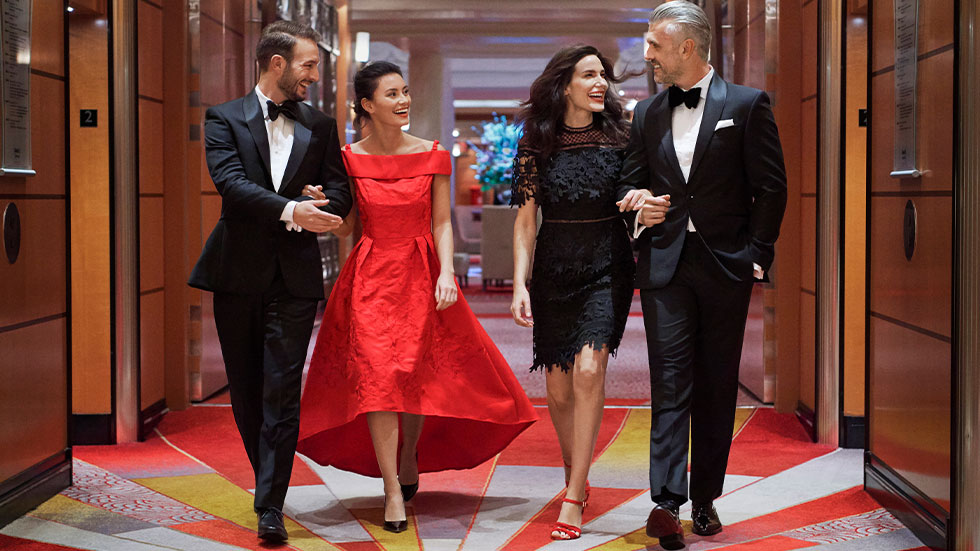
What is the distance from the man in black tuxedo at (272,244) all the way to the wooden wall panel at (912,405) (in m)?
2.08

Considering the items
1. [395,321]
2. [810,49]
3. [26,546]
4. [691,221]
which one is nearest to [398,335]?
[395,321]

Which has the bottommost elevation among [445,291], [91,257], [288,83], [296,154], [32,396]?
[32,396]

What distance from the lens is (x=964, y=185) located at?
3.28 metres

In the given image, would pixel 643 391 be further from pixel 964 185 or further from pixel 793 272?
pixel 964 185

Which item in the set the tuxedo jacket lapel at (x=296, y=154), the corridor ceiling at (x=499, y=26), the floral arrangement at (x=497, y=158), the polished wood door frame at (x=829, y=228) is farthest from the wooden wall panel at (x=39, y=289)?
the floral arrangement at (x=497, y=158)

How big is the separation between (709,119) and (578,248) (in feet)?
2.18

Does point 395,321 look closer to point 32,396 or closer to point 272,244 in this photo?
point 272,244

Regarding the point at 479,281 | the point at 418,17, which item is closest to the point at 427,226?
the point at 418,17

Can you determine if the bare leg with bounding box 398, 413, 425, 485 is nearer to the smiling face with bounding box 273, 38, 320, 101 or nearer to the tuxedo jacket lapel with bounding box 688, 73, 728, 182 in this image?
the smiling face with bounding box 273, 38, 320, 101

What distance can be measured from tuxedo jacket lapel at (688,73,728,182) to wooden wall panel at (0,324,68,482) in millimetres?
2630

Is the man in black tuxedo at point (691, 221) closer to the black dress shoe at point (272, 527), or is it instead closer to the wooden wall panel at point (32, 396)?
the black dress shoe at point (272, 527)

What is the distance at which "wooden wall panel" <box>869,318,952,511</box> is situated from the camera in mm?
3578

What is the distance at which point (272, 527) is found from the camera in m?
3.65

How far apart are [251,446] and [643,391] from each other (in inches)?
136
